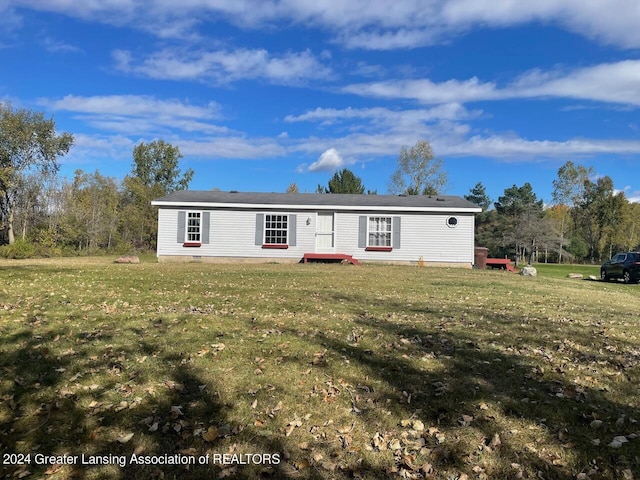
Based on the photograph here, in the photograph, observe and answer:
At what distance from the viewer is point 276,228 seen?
19.4m

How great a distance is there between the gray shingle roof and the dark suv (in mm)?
6413

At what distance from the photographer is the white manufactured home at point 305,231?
19156 millimetres

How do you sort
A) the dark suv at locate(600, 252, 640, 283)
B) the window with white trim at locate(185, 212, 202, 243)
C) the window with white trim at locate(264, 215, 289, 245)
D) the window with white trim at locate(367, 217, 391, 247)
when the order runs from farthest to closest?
the window with white trim at locate(367, 217, 391, 247) → the window with white trim at locate(264, 215, 289, 245) → the window with white trim at locate(185, 212, 202, 243) → the dark suv at locate(600, 252, 640, 283)

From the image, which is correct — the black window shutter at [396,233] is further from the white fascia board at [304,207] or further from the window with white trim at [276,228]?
the window with white trim at [276,228]

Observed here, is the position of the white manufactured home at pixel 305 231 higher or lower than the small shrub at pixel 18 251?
higher

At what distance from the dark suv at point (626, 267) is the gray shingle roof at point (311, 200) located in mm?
6413

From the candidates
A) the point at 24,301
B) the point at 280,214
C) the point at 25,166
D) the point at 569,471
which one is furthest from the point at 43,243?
the point at 569,471

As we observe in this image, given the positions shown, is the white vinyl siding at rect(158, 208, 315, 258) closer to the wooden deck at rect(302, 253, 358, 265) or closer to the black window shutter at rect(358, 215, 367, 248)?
the wooden deck at rect(302, 253, 358, 265)

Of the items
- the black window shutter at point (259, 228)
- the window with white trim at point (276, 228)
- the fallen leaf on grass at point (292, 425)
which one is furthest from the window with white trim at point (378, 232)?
the fallen leaf on grass at point (292, 425)

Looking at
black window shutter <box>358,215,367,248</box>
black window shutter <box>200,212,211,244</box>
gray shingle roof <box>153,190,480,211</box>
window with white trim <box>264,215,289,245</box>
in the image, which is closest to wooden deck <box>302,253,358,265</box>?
black window shutter <box>358,215,367,248</box>

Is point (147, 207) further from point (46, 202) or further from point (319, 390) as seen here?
point (319, 390)

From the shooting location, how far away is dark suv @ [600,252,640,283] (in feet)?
58.4

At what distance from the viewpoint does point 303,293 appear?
9023mm

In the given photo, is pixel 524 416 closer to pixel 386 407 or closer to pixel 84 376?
pixel 386 407
